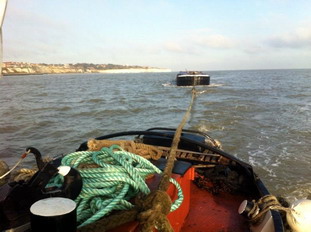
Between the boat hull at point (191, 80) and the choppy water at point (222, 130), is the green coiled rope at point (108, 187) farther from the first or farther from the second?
the boat hull at point (191, 80)

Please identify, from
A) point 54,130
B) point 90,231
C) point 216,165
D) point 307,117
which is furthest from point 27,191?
point 307,117

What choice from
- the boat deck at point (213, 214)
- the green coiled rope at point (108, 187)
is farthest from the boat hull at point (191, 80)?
the green coiled rope at point (108, 187)

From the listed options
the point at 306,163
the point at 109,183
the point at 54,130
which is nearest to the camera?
the point at 109,183

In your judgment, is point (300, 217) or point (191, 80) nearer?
point (300, 217)

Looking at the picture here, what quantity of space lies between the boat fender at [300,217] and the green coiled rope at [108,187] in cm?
159

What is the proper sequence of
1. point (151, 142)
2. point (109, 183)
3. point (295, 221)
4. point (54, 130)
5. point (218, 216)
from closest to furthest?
point (109, 183) < point (295, 221) < point (218, 216) < point (151, 142) < point (54, 130)

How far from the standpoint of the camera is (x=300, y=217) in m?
3.10

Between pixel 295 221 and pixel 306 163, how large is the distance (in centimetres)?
766

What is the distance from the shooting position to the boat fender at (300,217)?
3.06 meters

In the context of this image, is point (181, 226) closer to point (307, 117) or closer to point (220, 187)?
point (220, 187)

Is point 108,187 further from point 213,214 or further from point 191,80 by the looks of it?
point 191,80

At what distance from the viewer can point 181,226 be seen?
3297mm

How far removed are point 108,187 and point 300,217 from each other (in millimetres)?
2370

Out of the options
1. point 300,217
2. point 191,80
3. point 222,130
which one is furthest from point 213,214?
point 191,80
